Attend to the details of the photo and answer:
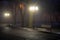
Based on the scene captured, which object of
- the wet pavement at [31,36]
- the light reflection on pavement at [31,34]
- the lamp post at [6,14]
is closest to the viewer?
the wet pavement at [31,36]

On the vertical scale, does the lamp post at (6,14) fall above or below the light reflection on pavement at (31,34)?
above

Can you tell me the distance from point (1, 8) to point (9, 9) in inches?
82.1

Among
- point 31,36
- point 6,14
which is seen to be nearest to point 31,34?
point 31,36

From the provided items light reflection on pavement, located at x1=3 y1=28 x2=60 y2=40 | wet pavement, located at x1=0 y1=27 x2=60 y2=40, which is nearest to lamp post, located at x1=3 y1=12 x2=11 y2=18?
light reflection on pavement, located at x1=3 y1=28 x2=60 y2=40

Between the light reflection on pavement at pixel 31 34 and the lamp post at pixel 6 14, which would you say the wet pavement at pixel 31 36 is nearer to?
the light reflection on pavement at pixel 31 34

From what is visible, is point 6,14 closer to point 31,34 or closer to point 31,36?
point 31,34

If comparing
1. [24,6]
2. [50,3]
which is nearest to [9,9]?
[24,6]

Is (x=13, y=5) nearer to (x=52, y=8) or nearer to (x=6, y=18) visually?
(x=6, y=18)

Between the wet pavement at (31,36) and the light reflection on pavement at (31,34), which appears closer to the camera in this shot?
the wet pavement at (31,36)

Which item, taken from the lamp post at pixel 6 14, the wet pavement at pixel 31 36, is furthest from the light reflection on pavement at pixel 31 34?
the lamp post at pixel 6 14

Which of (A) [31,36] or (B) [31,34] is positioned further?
(B) [31,34]

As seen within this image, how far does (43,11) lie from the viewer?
23.9 meters

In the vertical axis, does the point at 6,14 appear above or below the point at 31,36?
above

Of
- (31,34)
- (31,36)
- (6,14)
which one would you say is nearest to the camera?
(31,36)
